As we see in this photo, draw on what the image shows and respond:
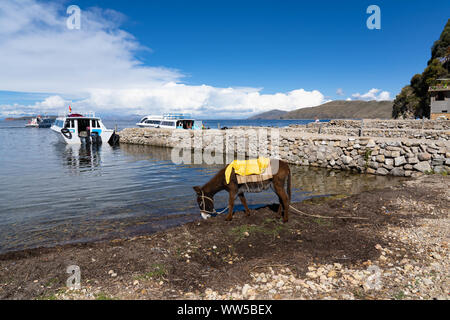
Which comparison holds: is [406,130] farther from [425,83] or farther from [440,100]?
[425,83]

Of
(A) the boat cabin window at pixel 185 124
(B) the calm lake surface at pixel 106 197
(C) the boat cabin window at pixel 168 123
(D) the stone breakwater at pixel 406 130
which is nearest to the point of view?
(B) the calm lake surface at pixel 106 197

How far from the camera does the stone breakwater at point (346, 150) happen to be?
1443 centimetres

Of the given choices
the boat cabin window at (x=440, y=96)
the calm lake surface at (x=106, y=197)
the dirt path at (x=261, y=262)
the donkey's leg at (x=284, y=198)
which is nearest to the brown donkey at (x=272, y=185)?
the donkey's leg at (x=284, y=198)

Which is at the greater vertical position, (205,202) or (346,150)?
(346,150)

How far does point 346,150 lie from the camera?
17797mm

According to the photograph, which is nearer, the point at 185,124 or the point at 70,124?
the point at 70,124

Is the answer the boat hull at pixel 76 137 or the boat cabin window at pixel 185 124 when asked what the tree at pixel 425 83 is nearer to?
the boat cabin window at pixel 185 124

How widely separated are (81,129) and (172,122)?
14.1 m

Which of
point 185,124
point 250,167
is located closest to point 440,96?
point 185,124

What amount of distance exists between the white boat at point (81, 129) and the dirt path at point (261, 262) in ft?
118

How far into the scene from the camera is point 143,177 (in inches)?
636

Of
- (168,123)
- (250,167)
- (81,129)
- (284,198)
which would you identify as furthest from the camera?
(168,123)
